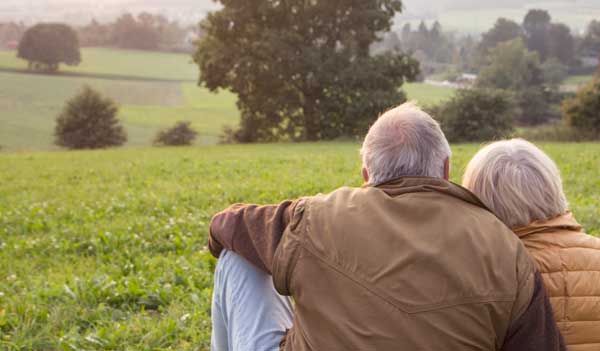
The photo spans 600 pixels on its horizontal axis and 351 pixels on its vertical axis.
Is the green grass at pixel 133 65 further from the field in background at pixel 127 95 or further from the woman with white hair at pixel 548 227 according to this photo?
the woman with white hair at pixel 548 227

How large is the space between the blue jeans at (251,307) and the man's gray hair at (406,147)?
0.95 m

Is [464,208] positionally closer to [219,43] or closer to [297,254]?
[297,254]

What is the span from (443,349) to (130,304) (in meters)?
3.73

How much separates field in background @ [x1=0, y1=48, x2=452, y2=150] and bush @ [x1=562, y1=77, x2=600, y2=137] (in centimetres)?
940

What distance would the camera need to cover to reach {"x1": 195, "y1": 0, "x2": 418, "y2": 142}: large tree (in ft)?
118

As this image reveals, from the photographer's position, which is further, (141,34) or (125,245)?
(141,34)

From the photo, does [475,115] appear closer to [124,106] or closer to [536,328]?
[536,328]

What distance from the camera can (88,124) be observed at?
41.6 meters

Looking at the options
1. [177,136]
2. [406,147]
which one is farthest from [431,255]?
[177,136]

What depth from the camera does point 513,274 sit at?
245 centimetres

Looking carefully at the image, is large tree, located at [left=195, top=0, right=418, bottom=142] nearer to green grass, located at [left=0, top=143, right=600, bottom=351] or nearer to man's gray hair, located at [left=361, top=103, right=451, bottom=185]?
green grass, located at [left=0, top=143, right=600, bottom=351]

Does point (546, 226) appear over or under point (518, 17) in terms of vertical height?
under

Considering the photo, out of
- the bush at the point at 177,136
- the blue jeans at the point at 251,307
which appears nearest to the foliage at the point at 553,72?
the bush at the point at 177,136

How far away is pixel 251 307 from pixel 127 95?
204ft
